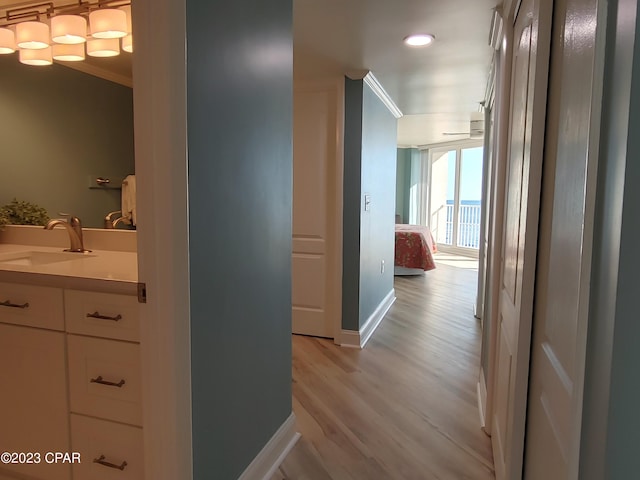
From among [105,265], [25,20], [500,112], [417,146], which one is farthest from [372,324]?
[417,146]

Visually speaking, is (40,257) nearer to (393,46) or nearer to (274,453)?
(274,453)

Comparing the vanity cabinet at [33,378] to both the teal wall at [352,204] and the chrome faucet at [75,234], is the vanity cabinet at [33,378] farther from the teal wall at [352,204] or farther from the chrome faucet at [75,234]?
the teal wall at [352,204]

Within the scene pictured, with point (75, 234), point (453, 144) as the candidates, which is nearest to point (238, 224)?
point (75, 234)

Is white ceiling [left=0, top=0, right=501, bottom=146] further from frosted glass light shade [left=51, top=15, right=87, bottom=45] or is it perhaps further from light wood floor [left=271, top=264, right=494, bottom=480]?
light wood floor [left=271, top=264, right=494, bottom=480]

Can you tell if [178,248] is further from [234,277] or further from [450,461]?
[450,461]

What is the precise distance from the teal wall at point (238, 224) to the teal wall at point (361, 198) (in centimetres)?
144

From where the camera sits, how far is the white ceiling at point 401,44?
216cm

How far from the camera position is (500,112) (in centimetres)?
203

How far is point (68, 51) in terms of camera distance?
7.53 feet

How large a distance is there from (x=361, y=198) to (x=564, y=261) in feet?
8.36

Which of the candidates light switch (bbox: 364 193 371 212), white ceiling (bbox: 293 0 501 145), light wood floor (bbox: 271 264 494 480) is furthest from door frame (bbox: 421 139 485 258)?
light switch (bbox: 364 193 371 212)

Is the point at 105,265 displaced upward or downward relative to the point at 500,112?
downward

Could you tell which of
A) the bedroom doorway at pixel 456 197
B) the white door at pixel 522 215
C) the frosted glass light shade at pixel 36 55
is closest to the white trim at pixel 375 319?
the white door at pixel 522 215

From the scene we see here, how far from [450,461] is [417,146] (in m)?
8.40
